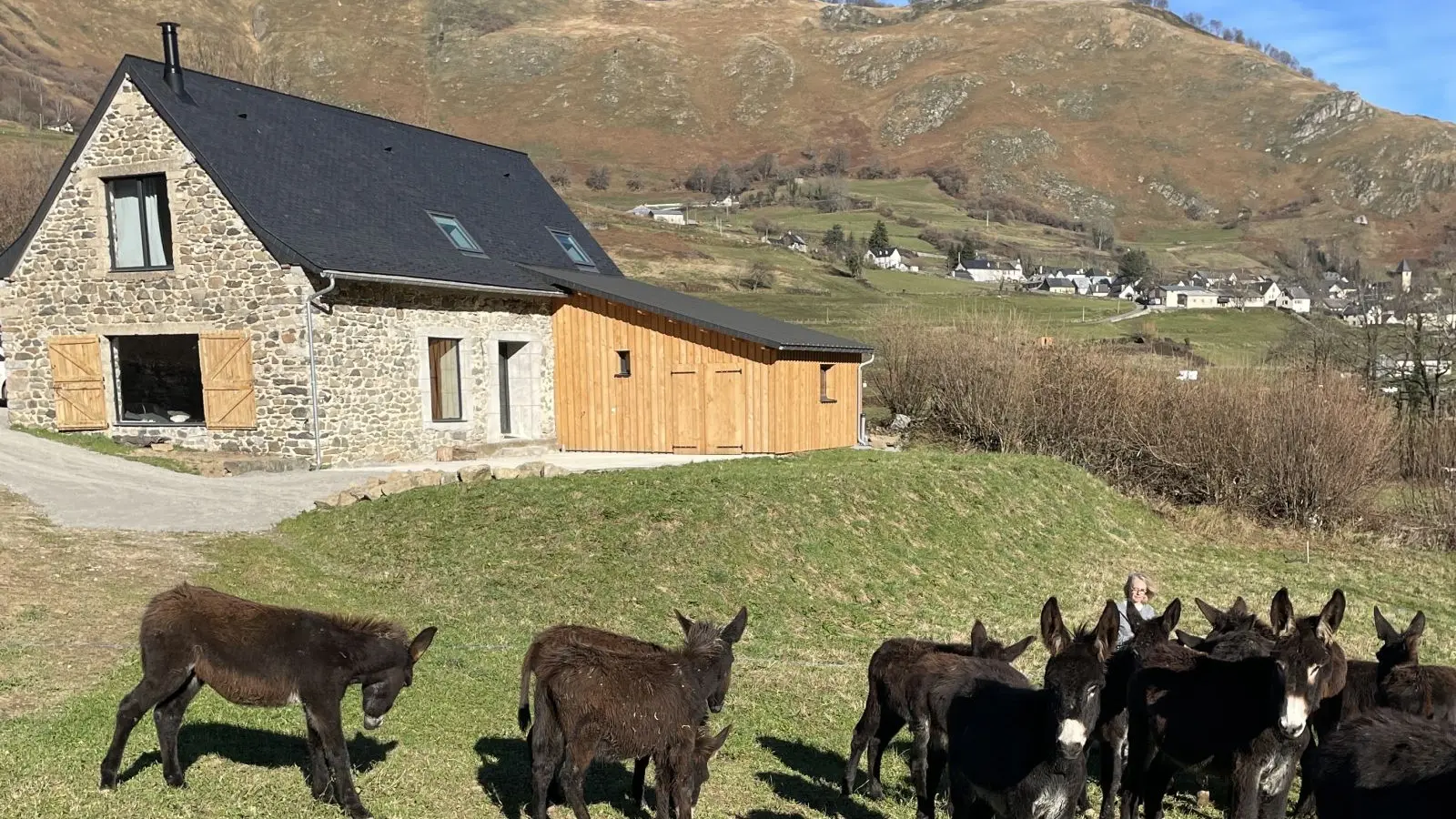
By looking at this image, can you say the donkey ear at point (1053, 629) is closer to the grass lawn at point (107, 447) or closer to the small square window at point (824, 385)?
the grass lawn at point (107, 447)

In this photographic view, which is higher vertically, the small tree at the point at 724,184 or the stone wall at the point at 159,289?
the small tree at the point at 724,184

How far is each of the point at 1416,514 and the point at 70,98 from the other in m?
122

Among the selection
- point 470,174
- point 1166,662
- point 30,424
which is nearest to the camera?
point 1166,662

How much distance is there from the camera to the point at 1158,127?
6644 inches

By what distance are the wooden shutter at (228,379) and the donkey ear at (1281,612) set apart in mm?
17872

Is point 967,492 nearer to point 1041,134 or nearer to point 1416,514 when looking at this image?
point 1416,514

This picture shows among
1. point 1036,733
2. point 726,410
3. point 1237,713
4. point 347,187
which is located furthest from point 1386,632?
point 347,187

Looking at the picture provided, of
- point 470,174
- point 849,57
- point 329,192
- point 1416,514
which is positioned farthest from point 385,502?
point 849,57

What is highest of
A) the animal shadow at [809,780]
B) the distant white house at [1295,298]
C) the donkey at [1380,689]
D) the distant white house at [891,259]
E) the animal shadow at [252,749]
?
the distant white house at [891,259]

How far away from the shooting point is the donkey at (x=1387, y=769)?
168 inches

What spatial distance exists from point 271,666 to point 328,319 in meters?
14.5

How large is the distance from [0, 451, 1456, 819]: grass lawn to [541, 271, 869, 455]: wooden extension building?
2.47 metres

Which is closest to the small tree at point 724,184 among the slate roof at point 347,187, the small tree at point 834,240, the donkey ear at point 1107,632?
the small tree at point 834,240

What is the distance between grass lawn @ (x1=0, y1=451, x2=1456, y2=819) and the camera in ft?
21.9
